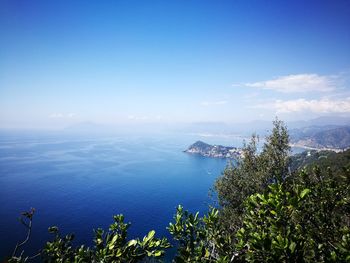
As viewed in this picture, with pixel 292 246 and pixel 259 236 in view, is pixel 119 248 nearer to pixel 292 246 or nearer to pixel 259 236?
pixel 259 236

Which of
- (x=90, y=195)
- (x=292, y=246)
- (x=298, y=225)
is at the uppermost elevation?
(x=292, y=246)

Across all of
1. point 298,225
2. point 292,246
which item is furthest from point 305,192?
point 298,225

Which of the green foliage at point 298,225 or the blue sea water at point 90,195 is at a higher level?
the green foliage at point 298,225

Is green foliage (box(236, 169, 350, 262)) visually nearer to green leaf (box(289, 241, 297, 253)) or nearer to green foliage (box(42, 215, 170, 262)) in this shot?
green leaf (box(289, 241, 297, 253))

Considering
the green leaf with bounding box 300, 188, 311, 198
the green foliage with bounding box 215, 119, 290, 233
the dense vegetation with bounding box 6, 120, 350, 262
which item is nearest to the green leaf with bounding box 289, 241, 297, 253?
the dense vegetation with bounding box 6, 120, 350, 262

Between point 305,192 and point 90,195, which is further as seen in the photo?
point 90,195

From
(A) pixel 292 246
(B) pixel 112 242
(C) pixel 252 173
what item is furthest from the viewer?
(C) pixel 252 173

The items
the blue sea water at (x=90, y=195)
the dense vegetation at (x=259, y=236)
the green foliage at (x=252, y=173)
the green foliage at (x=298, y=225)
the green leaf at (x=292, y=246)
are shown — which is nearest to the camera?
the green leaf at (x=292, y=246)

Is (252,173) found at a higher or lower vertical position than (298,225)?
lower

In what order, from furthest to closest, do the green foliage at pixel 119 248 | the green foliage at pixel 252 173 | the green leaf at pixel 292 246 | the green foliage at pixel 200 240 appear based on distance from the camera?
1. the green foliage at pixel 252 173
2. the green foliage at pixel 200 240
3. the green foliage at pixel 119 248
4. the green leaf at pixel 292 246

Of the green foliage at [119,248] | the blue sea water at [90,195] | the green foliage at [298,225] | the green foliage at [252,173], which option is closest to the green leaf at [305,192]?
the green foliage at [298,225]

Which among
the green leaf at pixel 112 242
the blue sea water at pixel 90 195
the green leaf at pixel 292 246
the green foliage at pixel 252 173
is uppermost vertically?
the green leaf at pixel 292 246

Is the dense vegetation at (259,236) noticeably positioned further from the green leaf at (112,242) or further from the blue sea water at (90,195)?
the blue sea water at (90,195)

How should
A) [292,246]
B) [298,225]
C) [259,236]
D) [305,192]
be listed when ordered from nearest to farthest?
1. [292,246]
2. [259,236]
3. [305,192]
4. [298,225]
